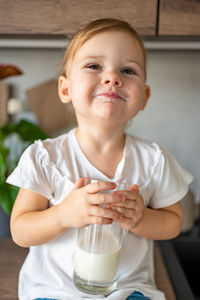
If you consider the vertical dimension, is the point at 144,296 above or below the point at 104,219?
below

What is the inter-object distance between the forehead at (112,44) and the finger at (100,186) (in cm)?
27

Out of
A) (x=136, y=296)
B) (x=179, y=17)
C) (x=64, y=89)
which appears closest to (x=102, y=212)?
(x=136, y=296)

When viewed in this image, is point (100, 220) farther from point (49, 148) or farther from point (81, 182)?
point (49, 148)

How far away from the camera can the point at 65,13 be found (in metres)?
0.83

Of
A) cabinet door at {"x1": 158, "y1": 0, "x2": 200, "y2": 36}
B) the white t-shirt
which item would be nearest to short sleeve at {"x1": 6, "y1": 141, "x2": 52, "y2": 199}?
the white t-shirt

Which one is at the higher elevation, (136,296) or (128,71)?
(128,71)

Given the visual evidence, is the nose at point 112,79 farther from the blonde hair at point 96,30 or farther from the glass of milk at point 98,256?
the glass of milk at point 98,256

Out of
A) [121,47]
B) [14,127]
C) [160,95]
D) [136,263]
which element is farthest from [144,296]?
[160,95]

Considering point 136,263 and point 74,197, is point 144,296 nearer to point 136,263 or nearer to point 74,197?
point 136,263

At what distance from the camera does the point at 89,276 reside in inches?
23.1

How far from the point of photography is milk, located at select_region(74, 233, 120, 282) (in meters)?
0.58

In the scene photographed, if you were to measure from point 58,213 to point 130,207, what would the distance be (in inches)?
5.6

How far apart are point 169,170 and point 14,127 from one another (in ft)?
1.65

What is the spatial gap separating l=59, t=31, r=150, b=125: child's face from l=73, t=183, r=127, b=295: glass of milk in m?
0.17
